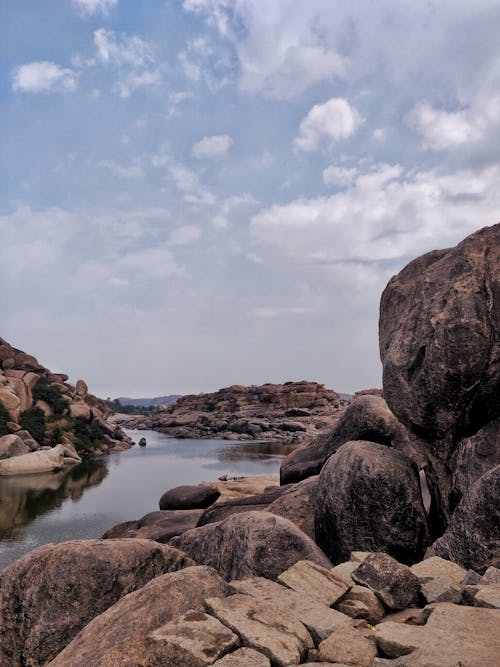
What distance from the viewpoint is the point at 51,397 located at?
63438 millimetres

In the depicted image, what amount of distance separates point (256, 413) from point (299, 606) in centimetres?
10883

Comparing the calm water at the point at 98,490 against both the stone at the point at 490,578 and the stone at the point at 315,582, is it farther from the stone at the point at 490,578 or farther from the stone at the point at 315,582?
the stone at the point at 490,578

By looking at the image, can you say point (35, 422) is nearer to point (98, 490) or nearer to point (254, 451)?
point (98, 490)

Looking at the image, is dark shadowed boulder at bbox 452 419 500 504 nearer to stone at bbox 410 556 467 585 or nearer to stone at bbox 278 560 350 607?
stone at bbox 410 556 467 585

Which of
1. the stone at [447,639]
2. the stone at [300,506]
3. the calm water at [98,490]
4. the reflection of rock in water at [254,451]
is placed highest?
the stone at [447,639]

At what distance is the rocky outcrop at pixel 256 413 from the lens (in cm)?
9025

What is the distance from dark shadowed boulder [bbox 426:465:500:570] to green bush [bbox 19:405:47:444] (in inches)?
2055

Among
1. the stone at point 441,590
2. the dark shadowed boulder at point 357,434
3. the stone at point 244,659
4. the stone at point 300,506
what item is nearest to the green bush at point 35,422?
the dark shadowed boulder at point 357,434

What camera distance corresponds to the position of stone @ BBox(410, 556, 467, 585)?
7.35 metres

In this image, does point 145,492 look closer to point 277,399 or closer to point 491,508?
point 491,508

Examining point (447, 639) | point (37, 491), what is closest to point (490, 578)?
point (447, 639)

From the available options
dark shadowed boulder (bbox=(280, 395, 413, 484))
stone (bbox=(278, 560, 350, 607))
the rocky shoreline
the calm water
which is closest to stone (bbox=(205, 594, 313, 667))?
the rocky shoreline

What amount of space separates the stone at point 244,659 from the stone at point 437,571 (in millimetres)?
3147

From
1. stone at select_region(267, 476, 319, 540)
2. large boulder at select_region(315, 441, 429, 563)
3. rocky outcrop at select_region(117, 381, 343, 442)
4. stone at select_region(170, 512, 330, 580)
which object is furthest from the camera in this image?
rocky outcrop at select_region(117, 381, 343, 442)
